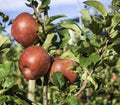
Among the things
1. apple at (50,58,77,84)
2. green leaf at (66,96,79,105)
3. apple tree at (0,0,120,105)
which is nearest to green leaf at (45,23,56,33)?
apple tree at (0,0,120,105)

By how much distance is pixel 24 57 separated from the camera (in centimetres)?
136

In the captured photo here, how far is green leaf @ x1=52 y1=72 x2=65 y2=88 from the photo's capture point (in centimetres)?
128

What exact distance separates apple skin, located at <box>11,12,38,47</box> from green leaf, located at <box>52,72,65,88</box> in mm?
152

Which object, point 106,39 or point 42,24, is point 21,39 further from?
point 106,39

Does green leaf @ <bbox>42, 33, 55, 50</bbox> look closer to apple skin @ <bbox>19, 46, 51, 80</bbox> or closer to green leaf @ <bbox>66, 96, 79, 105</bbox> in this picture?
apple skin @ <bbox>19, 46, 51, 80</bbox>

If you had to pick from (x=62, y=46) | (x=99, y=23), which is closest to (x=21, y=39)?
(x=62, y=46)

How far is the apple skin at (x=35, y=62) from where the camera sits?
4.32 ft

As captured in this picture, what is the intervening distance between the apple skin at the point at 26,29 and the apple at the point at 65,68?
0.11 metres

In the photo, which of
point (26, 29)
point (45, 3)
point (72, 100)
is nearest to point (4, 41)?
point (26, 29)

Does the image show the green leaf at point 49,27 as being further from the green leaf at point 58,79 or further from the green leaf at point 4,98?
the green leaf at point 4,98

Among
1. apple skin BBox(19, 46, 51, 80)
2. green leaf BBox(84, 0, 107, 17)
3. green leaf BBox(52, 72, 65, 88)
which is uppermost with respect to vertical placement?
green leaf BBox(84, 0, 107, 17)

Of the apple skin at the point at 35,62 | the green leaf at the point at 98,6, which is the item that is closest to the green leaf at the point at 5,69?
the apple skin at the point at 35,62

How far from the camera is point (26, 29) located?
135cm

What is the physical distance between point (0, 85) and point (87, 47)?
0.32 metres
